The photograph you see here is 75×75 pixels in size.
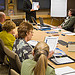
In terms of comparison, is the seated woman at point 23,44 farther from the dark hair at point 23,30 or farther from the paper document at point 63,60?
the paper document at point 63,60

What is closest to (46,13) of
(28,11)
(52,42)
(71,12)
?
(28,11)

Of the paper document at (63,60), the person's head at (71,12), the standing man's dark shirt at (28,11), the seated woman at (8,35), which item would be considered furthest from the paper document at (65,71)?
the standing man's dark shirt at (28,11)

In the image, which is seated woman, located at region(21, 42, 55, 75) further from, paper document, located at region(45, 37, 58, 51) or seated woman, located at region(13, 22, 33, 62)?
paper document, located at region(45, 37, 58, 51)

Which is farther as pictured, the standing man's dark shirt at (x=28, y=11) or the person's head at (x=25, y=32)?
the standing man's dark shirt at (x=28, y=11)

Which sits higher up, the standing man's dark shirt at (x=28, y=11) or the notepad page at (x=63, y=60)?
the standing man's dark shirt at (x=28, y=11)

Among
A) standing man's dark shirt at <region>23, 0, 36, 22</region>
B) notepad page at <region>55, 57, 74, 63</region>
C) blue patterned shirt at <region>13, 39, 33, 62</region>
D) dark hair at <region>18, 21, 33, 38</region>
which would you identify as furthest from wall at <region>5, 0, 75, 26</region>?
notepad page at <region>55, 57, 74, 63</region>

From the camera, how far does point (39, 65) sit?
4.97 feet

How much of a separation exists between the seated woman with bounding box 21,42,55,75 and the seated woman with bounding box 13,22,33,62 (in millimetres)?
632

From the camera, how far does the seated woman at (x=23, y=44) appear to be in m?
2.44

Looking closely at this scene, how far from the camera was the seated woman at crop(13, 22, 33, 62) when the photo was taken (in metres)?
2.44

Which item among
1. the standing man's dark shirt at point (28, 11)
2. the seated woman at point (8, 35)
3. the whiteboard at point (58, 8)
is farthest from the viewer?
the whiteboard at point (58, 8)

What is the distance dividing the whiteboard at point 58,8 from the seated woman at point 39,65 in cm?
735

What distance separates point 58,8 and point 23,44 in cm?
685

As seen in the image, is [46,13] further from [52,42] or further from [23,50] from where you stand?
[23,50]
